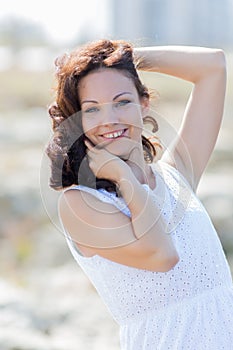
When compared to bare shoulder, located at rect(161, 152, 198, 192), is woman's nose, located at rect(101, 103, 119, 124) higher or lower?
higher

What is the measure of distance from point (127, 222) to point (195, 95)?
57 cm

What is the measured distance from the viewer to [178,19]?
50.1 meters

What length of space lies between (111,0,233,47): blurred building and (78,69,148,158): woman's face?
44575mm

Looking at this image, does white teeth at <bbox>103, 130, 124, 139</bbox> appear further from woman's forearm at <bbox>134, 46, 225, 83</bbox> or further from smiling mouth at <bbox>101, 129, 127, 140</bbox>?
woman's forearm at <bbox>134, 46, 225, 83</bbox>

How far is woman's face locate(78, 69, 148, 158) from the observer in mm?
2010

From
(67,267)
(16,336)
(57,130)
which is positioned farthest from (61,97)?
(67,267)

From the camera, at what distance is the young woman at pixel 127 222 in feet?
6.55

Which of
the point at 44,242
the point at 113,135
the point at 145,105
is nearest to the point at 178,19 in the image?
the point at 44,242

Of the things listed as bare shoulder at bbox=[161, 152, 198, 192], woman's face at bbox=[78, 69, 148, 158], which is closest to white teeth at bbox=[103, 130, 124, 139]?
woman's face at bbox=[78, 69, 148, 158]

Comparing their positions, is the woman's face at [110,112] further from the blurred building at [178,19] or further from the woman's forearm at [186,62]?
the blurred building at [178,19]

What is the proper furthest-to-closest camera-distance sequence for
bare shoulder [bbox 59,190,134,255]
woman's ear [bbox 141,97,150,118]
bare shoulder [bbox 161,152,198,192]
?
bare shoulder [bbox 161,152,198,192], woman's ear [bbox 141,97,150,118], bare shoulder [bbox 59,190,134,255]

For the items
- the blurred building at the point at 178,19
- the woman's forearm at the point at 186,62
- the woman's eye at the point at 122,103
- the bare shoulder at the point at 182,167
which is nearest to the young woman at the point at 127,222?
the woman's eye at the point at 122,103

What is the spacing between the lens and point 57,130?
2096 mm

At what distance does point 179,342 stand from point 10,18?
4546 centimetres
